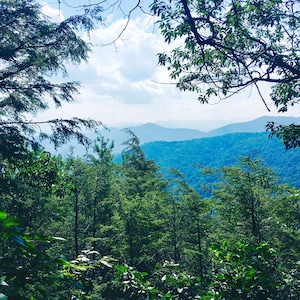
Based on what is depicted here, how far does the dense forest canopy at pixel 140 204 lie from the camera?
2.07m

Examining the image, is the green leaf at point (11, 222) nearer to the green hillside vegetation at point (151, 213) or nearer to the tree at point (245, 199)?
the green hillside vegetation at point (151, 213)

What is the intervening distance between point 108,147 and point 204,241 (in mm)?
12022

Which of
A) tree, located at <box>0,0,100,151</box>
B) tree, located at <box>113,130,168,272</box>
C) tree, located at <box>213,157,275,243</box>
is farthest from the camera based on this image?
tree, located at <box>113,130,168,272</box>

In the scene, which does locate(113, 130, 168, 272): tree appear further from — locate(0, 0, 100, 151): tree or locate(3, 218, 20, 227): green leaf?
locate(3, 218, 20, 227): green leaf

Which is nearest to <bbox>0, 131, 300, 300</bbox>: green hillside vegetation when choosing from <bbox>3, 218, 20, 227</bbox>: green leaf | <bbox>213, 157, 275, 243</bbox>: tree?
<bbox>213, 157, 275, 243</bbox>: tree

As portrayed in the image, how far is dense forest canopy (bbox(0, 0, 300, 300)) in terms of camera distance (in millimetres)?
2066

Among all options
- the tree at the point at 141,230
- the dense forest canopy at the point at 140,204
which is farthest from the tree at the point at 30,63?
the tree at the point at 141,230

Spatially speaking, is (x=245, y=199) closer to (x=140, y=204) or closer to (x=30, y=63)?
(x=140, y=204)

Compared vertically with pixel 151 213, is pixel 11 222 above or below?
above

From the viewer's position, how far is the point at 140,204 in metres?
15.6

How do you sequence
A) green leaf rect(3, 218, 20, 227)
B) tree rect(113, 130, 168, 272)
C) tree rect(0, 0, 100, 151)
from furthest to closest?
tree rect(113, 130, 168, 272) < tree rect(0, 0, 100, 151) < green leaf rect(3, 218, 20, 227)

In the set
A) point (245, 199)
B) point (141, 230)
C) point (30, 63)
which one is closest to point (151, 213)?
point (141, 230)

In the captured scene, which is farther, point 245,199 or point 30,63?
point 245,199

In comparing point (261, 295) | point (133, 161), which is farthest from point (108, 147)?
point (261, 295)
